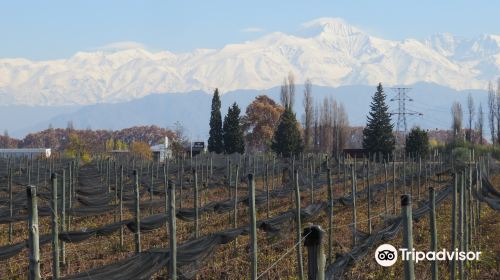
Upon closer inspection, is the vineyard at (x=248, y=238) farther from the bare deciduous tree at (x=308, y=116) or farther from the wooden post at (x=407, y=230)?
the bare deciduous tree at (x=308, y=116)

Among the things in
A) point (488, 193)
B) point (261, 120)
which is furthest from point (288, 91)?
point (488, 193)

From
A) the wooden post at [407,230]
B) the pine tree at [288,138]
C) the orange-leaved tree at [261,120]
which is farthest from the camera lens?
the orange-leaved tree at [261,120]

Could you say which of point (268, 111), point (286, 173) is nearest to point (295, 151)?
point (268, 111)

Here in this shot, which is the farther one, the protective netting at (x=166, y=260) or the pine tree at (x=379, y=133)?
the pine tree at (x=379, y=133)

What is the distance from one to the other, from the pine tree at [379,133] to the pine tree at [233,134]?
13.6 metres

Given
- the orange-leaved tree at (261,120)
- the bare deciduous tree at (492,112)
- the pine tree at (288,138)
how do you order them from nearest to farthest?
1. the pine tree at (288,138)
2. the bare deciduous tree at (492,112)
3. the orange-leaved tree at (261,120)

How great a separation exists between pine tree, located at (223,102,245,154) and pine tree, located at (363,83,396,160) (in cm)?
1359

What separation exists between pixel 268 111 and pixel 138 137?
9154cm

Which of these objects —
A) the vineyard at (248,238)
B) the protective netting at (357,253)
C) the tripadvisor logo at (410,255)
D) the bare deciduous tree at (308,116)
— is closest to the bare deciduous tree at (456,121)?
the bare deciduous tree at (308,116)

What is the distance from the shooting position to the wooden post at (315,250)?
5.41m

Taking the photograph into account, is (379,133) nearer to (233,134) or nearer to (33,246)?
(233,134)

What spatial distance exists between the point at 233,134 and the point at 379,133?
51.0 ft

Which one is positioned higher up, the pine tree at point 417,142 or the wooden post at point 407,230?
the pine tree at point 417,142

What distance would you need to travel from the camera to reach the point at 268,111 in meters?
86.1
